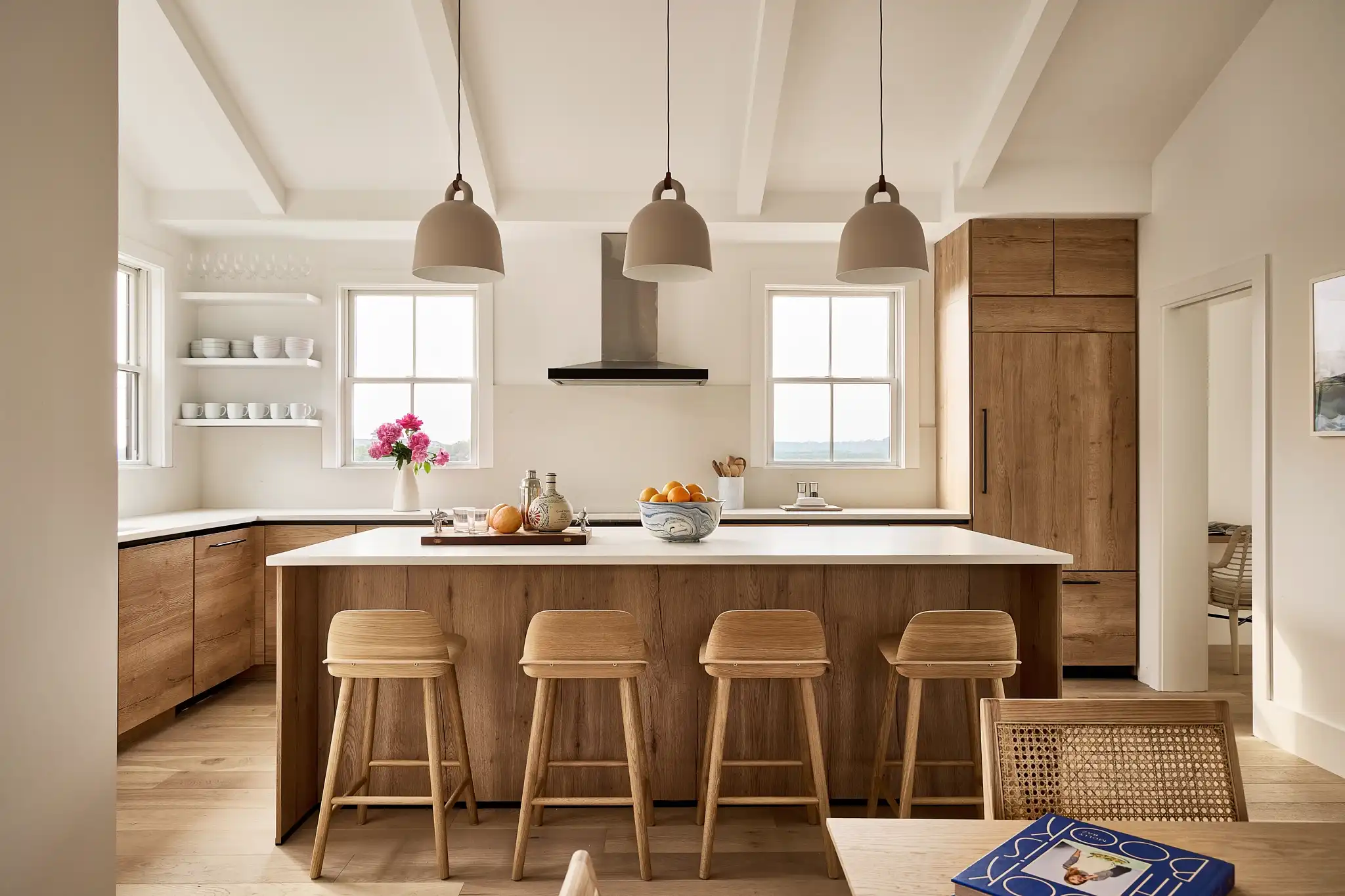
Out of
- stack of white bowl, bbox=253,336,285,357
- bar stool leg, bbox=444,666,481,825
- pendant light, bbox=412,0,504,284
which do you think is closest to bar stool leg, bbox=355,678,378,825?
bar stool leg, bbox=444,666,481,825

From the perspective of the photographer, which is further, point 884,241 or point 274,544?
point 274,544

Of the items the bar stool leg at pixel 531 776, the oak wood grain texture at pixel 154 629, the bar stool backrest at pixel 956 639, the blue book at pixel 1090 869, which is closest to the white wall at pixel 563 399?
the oak wood grain texture at pixel 154 629

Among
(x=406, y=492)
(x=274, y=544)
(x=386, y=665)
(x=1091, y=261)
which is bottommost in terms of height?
(x=386, y=665)

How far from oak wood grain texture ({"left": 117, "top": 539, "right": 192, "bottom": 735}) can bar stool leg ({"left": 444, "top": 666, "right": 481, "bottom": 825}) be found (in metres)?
1.54

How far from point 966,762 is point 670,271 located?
1.82m

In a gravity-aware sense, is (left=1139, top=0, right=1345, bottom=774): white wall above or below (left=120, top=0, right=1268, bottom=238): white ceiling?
below

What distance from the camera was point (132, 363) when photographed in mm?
4469

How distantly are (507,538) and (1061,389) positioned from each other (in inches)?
129

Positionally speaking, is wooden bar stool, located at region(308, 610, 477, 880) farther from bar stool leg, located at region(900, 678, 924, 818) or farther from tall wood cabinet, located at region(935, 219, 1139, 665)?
tall wood cabinet, located at region(935, 219, 1139, 665)

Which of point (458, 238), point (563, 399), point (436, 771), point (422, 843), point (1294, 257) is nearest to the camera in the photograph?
point (436, 771)

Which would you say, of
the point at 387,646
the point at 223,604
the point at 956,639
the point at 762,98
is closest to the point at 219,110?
the point at 223,604

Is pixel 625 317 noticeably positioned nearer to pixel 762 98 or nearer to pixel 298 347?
pixel 762 98

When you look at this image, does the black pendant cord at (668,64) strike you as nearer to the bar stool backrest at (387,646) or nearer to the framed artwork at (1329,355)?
the bar stool backrest at (387,646)

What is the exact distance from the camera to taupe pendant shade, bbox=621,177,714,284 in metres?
2.41
